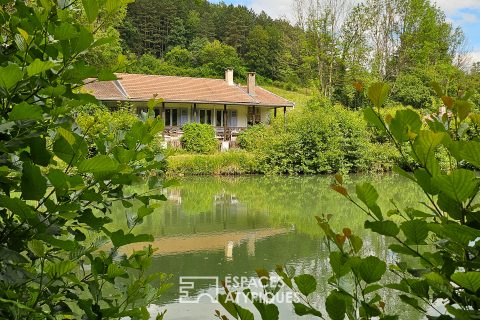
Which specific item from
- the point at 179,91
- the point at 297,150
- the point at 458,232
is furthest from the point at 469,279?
the point at 179,91

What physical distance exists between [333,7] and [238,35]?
3281cm

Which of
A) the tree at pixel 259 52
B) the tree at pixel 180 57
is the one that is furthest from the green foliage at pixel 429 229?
the tree at pixel 259 52

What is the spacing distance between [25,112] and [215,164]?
21.3 meters

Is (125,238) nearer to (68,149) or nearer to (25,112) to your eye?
(68,149)

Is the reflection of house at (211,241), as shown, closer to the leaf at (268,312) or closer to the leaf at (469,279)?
the leaf at (268,312)

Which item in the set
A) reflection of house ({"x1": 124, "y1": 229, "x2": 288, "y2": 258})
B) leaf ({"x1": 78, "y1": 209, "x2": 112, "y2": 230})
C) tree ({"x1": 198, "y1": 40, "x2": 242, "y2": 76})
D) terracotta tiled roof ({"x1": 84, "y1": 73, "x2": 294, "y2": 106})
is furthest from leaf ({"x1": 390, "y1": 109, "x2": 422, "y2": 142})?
tree ({"x1": 198, "y1": 40, "x2": 242, "y2": 76})

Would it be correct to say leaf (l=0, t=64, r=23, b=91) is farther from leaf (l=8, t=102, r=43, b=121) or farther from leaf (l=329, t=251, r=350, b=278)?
leaf (l=329, t=251, r=350, b=278)

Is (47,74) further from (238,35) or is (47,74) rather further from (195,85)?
(238,35)

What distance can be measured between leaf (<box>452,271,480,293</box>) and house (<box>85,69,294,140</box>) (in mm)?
26151

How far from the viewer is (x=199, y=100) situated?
28391 millimetres

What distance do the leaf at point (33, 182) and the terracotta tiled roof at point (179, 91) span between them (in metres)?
25.4

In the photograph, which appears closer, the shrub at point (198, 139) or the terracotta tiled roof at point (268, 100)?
the shrub at point (198, 139)

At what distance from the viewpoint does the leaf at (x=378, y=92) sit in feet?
2.81

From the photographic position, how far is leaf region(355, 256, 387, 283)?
85 cm
